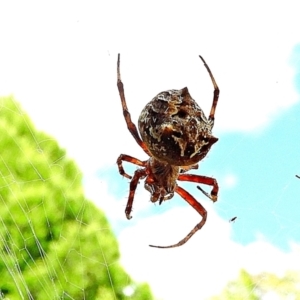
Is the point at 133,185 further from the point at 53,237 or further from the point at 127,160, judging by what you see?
the point at 53,237

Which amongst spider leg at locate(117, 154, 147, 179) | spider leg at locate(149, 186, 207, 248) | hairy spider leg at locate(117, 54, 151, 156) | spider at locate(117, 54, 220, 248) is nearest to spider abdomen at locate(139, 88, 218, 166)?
spider at locate(117, 54, 220, 248)

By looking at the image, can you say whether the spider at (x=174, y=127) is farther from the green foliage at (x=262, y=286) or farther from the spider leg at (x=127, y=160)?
the green foliage at (x=262, y=286)

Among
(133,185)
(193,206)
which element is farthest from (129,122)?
(193,206)

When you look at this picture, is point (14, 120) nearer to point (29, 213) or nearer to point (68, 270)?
point (29, 213)

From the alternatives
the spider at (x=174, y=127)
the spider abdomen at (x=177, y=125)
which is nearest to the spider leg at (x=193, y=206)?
the spider at (x=174, y=127)

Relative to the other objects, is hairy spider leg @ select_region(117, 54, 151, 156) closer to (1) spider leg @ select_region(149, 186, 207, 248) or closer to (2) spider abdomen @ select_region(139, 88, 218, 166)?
(2) spider abdomen @ select_region(139, 88, 218, 166)

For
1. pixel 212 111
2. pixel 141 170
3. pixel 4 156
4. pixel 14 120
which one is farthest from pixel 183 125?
pixel 14 120
